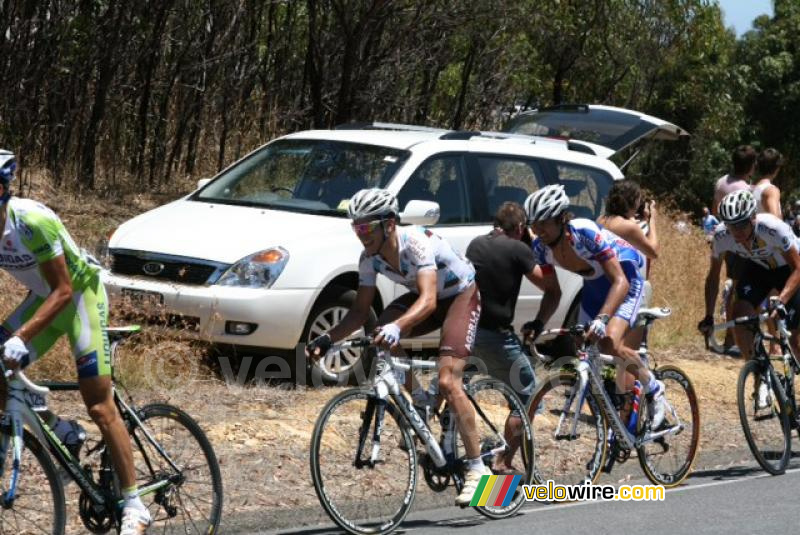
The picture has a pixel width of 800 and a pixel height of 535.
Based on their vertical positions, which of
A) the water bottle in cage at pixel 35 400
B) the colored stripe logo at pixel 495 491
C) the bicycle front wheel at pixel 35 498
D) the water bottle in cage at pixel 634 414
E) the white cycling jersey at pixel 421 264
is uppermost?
the white cycling jersey at pixel 421 264

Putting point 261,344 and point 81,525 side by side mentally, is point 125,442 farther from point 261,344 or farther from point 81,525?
point 261,344

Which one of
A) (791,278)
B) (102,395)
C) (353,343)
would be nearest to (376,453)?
(353,343)

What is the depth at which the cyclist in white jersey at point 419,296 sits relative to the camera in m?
7.90

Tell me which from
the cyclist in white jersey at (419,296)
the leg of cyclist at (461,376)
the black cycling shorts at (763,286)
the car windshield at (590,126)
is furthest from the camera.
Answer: the car windshield at (590,126)

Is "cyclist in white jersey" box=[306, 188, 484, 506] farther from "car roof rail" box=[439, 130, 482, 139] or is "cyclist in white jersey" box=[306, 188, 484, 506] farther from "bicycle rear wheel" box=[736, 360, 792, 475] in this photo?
"car roof rail" box=[439, 130, 482, 139]

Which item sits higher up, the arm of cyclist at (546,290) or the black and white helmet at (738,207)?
the black and white helmet at (738,207)

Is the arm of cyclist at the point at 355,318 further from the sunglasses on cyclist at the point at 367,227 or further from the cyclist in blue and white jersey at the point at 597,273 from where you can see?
the cyclist in blue and white jersey at the point at 597,273

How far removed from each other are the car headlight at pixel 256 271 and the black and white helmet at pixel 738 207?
302 centimetres

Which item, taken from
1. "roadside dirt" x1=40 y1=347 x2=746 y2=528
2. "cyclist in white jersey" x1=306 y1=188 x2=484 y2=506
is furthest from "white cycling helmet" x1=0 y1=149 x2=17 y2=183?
"cyclist in white jersey" x1=306 y1=188 x2=484 y2=506

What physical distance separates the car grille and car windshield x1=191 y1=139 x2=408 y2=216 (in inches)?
48.4

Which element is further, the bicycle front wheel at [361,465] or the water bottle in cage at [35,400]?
the bicycle front wheel at [361,465]

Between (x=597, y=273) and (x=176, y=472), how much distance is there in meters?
3.26

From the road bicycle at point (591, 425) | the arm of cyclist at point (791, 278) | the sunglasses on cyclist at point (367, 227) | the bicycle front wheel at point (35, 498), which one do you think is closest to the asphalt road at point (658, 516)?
the road bicycle at point (591, 425)

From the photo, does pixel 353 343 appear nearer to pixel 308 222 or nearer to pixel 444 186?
pixel 308 222
